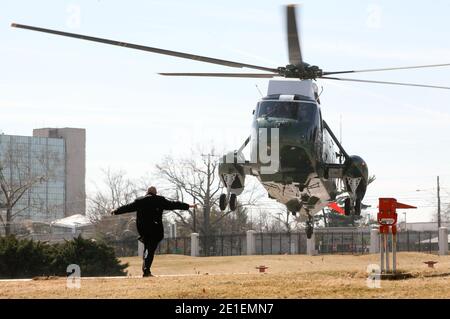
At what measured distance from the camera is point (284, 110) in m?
28.5

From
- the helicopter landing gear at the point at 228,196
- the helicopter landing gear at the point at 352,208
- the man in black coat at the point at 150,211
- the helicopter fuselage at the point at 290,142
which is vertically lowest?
the man in black coat at the point at 150,211

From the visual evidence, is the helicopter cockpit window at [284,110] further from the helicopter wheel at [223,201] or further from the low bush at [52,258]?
the low bush at [52,258]

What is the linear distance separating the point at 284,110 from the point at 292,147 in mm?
1201

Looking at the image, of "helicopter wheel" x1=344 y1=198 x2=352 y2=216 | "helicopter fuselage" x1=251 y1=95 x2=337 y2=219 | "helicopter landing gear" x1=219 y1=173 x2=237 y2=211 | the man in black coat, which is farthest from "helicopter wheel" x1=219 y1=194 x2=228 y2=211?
the man in black coat

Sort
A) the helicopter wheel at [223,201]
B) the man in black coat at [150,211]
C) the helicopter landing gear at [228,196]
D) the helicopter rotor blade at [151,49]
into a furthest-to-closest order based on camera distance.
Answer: the helicopter wheel at [223,201]
the helicopter landing gear at [228,196]
the helicopter rotor blade at [151,49]
the man in black coat at [150,211]

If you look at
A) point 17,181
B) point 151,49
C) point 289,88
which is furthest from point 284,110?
point 17,181

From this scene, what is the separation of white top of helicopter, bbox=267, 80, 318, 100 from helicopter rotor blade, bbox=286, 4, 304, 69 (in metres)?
1.21

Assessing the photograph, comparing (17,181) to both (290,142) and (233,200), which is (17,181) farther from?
(290,142)

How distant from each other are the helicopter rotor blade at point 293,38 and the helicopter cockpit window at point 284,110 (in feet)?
6.92

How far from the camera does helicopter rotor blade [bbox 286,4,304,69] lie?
91.9 feet

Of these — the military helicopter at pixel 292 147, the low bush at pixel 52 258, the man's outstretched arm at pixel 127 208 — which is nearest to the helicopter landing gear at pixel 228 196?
the military helicopter at pixel 292 147

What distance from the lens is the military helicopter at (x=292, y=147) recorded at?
92.5 feet

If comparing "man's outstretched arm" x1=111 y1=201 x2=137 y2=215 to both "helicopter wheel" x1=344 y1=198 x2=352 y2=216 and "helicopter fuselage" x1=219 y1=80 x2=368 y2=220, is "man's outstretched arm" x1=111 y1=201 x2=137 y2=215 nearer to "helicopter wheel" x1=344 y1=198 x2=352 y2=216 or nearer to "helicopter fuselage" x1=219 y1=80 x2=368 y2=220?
"helicopter fuselage" x1=219 y1=80 x2=368 y2=220
